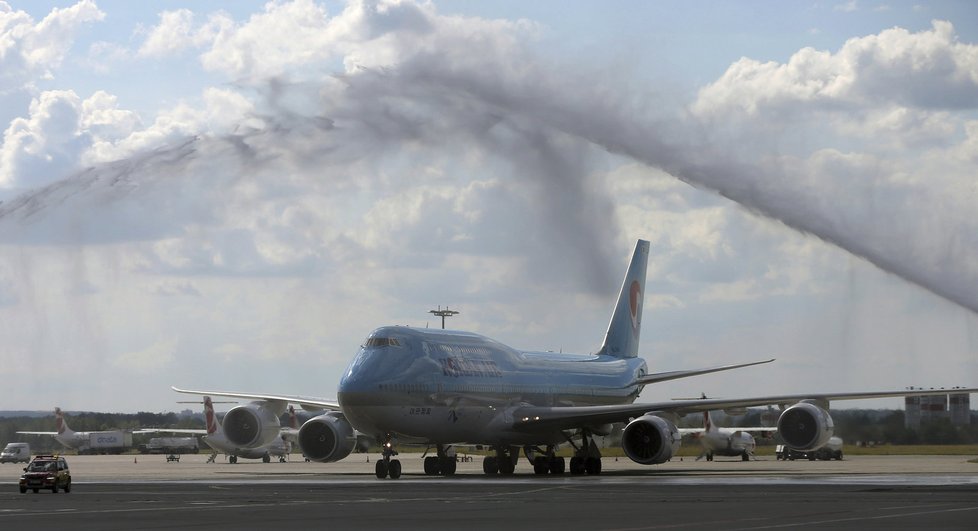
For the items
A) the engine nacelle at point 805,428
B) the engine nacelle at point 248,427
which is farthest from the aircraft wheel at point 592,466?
the engine nacelle at point 248,427

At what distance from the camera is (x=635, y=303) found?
81000 mm

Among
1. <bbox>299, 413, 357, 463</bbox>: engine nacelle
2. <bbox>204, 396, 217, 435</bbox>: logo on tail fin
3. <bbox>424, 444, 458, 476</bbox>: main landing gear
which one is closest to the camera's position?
<bbox>424, 444, 458, 476</bbox>: main landing gear

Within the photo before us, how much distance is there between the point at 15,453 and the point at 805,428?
75.0 m

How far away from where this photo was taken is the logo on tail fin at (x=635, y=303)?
80.4 m

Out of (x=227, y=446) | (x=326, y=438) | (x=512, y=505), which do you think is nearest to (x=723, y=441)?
(x=227, y=446)

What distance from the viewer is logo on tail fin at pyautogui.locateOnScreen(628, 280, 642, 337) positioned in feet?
264

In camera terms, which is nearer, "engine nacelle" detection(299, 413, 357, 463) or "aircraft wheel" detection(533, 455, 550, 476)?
"engine nacelle" detection(299, 413, 357, 463)

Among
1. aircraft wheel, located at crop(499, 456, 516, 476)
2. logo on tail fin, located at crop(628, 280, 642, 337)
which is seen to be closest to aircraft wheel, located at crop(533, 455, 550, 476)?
aircraft wheel, located at crop(499, 456, 516, 476)

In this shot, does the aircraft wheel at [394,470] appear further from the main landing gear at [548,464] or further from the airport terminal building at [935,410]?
the airport terminal building at [935,410]

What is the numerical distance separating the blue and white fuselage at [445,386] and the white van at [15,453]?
60006mm

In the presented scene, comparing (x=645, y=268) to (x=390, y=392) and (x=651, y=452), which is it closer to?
(x=651, y=452)

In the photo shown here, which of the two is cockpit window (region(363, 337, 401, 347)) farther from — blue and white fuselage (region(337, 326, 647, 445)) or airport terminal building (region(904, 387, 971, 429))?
airport terminal building (region(904, 387, 971, 429))

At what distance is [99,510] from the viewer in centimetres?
3262

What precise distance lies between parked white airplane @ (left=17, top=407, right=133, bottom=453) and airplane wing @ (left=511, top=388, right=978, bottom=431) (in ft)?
272
